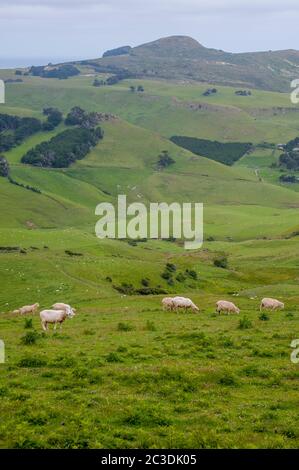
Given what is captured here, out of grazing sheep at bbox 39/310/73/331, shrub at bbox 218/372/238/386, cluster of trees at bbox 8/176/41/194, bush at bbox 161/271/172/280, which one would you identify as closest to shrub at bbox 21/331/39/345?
grazing sheep at bbox 39/310/73/331

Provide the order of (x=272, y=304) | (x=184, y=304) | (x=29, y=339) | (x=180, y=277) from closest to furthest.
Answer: (x=29, y=339) < (x=184, y=304) < (x=272, y=304) < (x=180, y=277)

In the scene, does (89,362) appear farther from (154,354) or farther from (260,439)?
(260,439)

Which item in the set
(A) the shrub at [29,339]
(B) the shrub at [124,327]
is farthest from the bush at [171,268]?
(A) the shrub at [29,339]

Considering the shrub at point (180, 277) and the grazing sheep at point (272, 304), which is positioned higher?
the grazing sheep at point (272, 304)

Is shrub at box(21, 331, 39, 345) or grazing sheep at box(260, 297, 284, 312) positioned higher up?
shrub at box(21, 331, 39, 345)

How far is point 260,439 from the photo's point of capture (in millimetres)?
17203

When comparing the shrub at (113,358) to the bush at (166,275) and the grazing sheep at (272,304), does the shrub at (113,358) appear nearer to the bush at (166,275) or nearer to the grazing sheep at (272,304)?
the grazing sheep at (272,304)

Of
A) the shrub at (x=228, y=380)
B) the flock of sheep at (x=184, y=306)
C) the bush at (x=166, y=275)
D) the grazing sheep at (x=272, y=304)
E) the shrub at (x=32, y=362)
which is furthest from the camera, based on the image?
the bush at (x=166, y=275)

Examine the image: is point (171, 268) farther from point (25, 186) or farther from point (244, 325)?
point (25, 186)

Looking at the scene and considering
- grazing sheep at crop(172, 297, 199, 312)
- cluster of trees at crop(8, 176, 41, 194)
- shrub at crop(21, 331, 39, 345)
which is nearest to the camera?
shrub at crop(21, 331, 39, 345)

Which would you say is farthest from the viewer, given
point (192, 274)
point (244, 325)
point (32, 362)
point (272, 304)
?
point (192, 274)

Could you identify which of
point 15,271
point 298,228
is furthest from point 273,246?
point 15,271

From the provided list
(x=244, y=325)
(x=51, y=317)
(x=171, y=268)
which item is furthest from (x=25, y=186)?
(x=244, y=325)

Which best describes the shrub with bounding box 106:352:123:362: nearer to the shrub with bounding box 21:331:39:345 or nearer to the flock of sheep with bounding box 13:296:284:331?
the shrub with bounding box 21:331:39:345
